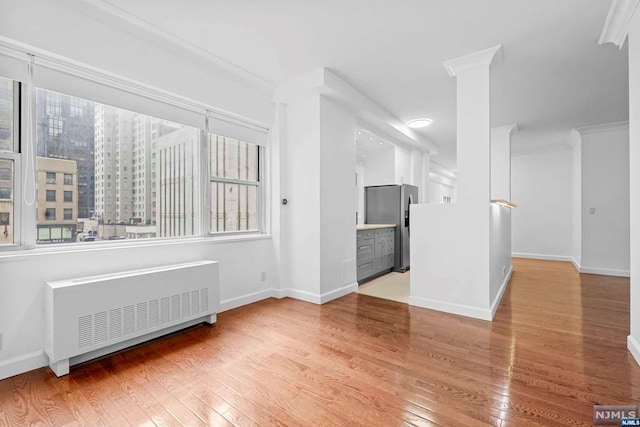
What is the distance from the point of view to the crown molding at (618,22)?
2.35m

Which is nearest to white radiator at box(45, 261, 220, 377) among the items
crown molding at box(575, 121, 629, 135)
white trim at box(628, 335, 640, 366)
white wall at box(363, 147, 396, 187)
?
white trim at box(628, 335, 640, 366)

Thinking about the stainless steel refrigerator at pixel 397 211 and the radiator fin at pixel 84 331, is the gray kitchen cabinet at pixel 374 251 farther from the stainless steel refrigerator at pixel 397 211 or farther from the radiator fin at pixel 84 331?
the radiator fin at pixel 84 331

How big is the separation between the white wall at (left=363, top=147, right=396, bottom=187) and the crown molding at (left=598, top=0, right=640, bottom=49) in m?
3.92

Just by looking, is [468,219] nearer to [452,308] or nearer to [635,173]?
[452,308]

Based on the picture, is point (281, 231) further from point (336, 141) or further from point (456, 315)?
point (456, 315)

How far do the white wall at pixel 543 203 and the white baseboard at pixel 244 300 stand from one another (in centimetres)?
700

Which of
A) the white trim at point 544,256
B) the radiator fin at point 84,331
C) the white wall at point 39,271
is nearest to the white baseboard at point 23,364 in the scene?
the white wall at point 39,271

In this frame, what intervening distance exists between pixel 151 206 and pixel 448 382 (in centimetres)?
314

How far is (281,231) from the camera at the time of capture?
4.14m

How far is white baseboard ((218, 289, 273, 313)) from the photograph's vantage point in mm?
3549

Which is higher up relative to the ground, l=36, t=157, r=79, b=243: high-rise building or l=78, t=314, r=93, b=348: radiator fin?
l=36, t=157, r=79, b=243: high-rise building

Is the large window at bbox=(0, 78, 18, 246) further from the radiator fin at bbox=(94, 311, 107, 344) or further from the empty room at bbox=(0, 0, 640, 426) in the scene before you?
the radiator fin at bbox=(94, 311, 107, 344)

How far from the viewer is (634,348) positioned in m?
2.36

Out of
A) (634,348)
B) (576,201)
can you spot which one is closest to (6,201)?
(634,348)
